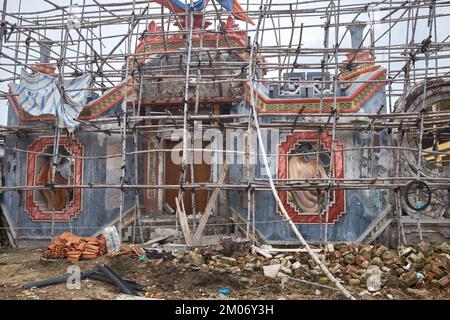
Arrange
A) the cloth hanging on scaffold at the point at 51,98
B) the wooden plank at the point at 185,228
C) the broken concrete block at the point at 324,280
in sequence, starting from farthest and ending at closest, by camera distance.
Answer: the cloth hanging on scaffold at the point at 51,98, the wooden plank at the point at 185,228, the broken concrete block at the point at 324,280

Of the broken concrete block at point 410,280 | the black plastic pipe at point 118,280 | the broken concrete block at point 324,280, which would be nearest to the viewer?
the black plastic pipe at point 118,280

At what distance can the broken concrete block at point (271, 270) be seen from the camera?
7.66 m

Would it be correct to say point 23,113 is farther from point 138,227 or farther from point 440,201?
point 440,201

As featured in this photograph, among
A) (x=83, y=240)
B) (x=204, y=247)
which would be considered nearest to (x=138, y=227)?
(x=83, y=240)

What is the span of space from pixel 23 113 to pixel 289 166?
8305 mm

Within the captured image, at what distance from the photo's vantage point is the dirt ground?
6789 mm

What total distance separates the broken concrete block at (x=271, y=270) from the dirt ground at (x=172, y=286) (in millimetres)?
129

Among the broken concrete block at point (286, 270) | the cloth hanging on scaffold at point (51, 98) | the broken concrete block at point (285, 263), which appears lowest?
the broken concrete block at point (286, 270)

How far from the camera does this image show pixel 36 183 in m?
12.4

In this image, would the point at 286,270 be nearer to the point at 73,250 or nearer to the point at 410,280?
the point at 410,280

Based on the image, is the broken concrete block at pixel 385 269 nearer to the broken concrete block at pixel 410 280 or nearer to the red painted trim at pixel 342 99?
the broken concrete block at pixel 410 280

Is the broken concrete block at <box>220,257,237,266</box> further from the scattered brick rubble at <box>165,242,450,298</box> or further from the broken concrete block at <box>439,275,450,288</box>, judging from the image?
the broken concrete block at <box>439,275,450,288</box>

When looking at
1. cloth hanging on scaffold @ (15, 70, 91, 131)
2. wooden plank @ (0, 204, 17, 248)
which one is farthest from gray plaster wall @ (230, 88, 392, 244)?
wooden plank @ (0, 204, 17, 248)

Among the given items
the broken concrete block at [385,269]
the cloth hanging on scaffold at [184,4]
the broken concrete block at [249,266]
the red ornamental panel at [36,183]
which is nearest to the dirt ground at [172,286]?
the broken concrete block at [249,266]
